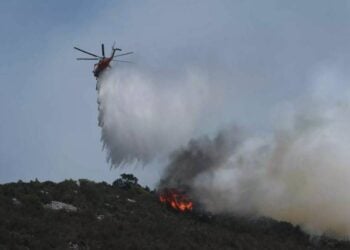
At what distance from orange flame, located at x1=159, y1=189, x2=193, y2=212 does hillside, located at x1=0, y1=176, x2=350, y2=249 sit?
2.65 ft

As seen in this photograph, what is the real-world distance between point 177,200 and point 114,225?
17.3m

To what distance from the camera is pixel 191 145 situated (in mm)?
61812

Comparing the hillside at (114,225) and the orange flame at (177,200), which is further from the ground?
the orange flame at (177,200)

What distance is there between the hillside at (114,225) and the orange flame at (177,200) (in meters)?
0.81

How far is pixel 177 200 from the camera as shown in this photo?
65188 mm

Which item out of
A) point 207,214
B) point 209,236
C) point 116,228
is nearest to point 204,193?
point 207,214

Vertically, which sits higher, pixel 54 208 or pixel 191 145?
pixel 191 145

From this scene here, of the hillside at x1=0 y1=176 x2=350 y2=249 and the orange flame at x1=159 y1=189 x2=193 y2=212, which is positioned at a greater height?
the orange flame at x1=159 y1=189 x2=193 y2=212

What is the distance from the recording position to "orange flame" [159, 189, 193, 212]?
209ft

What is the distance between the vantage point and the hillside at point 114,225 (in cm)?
4128

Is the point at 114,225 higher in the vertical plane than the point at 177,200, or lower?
lower

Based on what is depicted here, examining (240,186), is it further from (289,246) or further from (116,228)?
(116,228)

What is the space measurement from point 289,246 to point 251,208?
4.50 metres

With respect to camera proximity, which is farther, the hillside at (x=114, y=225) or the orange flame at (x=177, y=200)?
the orange flame at (x=177, y=200)
